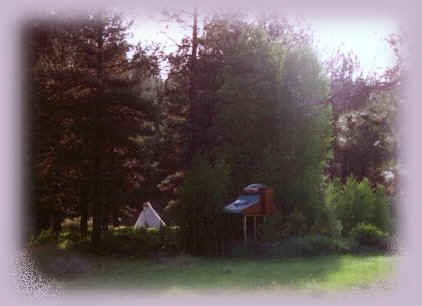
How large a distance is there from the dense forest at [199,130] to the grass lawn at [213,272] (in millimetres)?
1829

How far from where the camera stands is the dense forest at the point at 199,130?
57.1ft

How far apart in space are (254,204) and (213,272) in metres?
3.95

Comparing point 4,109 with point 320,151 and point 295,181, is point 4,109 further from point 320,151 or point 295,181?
point 320,151

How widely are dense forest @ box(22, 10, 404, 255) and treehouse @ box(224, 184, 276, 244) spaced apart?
0.42 m

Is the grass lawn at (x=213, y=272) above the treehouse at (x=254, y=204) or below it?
below

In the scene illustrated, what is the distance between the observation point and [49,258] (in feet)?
50.0

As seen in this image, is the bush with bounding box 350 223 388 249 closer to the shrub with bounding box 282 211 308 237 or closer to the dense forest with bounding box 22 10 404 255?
the dense forest with bounding box 22 10 404 255

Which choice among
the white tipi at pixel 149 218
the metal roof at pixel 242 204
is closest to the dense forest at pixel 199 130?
the metal roof at pixel 242 204

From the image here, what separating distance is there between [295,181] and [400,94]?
17.1 feet

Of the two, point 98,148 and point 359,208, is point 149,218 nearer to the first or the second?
point 98,148

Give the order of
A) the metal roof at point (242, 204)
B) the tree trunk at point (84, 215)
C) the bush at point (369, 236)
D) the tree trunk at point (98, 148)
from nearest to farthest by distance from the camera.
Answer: the metal roof at point (242, 204)
the tree trunk at point (98, 148)
the bush at point (369, 236)
the tree trunk at point (84, 215)

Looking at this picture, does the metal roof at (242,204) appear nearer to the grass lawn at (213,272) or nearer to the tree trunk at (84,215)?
the grass lawn at (213,272)

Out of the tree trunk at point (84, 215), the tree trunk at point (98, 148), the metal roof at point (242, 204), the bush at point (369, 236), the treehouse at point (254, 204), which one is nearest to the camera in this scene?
the metal roof at point (242, 204)

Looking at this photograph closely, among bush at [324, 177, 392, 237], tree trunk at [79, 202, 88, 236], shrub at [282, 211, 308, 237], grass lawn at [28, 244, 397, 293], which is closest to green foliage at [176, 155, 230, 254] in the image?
grass lawn at [28, 244, 397, 293]
